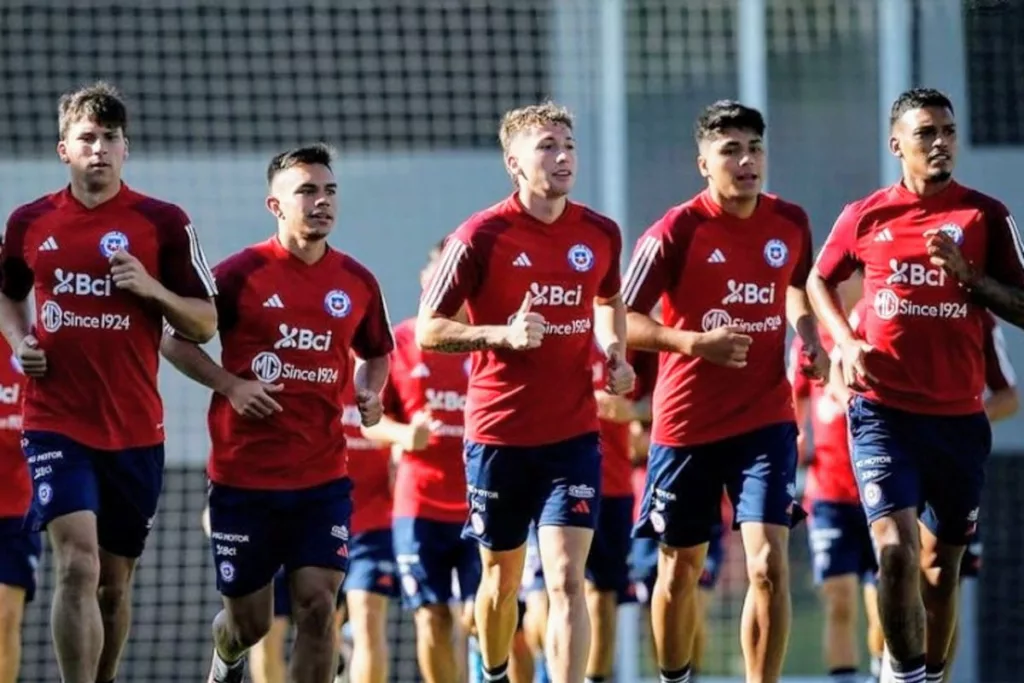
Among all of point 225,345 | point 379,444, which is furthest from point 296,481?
point 379,444

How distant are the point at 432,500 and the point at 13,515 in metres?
2.18

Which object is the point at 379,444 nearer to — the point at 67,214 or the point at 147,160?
the point at 67,214

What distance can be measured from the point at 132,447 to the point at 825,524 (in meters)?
4.64

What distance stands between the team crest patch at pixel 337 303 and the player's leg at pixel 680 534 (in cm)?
161

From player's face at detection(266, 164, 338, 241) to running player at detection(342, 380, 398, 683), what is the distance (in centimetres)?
223

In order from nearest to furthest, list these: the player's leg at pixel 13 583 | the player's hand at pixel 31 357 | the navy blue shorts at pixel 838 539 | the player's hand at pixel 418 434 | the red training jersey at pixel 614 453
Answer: the player's hand at pixel 31 357 → the player's leg at pixel 13 583 → the player's hand at pixel 418 434 → the red training jersey at pixel 614 453 → the navy blue shorts at pixel 838 539

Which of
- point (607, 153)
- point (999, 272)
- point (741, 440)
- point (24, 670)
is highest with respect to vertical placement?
point (607, 153)

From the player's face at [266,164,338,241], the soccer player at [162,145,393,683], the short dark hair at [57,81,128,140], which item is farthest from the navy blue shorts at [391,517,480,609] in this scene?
the short dark hair at [57,81,128,140]

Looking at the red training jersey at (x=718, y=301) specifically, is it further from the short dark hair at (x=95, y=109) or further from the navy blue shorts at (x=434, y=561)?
the short dark hair at (x=95, y=109)

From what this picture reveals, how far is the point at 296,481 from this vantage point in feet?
32.8

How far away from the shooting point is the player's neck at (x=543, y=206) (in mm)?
10250

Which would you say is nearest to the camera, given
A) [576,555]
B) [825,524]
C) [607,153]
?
[576,555]

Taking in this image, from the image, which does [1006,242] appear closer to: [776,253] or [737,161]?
[776,253]

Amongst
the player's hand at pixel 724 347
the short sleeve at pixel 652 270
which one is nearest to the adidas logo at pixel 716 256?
the short sleeve at pixel 652 270
